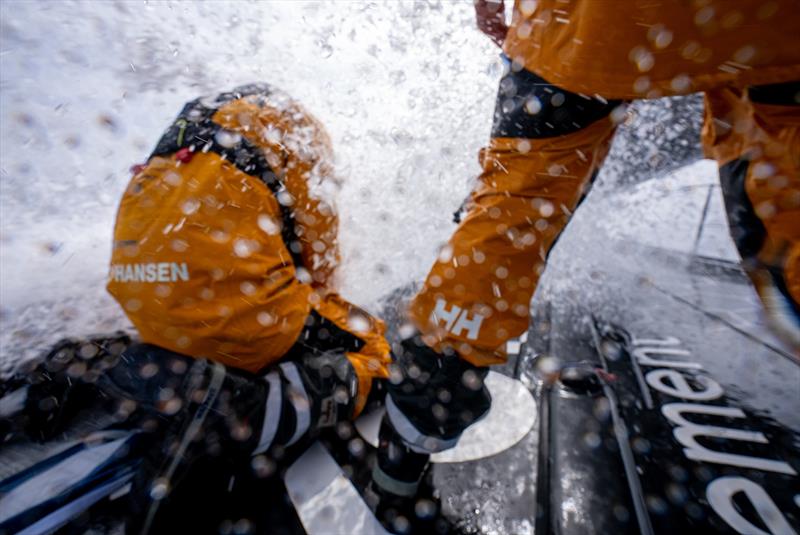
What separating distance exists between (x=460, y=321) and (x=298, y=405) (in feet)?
1.65

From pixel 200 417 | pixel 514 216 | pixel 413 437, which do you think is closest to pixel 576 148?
pixel 514 216

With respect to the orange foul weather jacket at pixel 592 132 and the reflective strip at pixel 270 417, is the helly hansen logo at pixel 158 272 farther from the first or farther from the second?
the orange foul weather jacket at pixel 592 132

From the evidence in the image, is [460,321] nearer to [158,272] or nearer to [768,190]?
[768,190]

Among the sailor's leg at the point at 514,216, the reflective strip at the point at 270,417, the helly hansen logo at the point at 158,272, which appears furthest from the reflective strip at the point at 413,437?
the helly hansen logo at the point at 158,272

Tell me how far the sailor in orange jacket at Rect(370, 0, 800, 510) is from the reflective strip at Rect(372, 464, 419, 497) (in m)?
0.02

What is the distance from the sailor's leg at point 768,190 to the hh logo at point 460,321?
1.61 feet

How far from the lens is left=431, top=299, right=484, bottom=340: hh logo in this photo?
27.7 inches

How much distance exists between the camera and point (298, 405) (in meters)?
0.95

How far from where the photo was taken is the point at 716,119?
802mm

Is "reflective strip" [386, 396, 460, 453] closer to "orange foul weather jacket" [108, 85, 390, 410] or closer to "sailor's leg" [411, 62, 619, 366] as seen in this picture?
"sailor's leg" [411, 62, 619, 366]

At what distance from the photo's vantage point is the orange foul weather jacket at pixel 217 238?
35.5 inches

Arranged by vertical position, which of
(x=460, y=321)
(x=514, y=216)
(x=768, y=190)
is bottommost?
(x=460, y=321)

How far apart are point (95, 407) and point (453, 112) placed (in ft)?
8.00

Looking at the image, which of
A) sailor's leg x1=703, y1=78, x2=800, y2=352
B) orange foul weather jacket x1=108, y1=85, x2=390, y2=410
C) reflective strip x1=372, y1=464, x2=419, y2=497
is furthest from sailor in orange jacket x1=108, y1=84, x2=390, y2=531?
sailor's leg x1=703, y1=78, x2=800, y2=352
